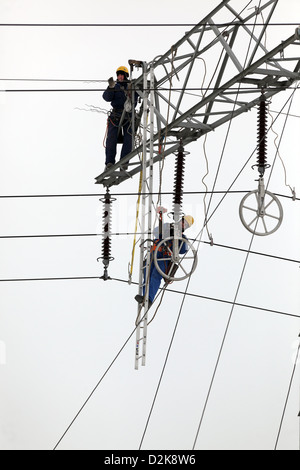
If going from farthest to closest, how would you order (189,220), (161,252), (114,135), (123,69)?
(114,135)
(123,69)
(161,252)
(189,220)

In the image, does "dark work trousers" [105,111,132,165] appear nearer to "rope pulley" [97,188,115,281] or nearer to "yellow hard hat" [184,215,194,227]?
"rope pulley" [97,188,115,281]

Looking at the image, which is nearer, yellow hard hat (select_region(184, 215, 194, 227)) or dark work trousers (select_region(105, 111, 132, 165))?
yellow hard hat (select_region(184, 215, 194, 227))

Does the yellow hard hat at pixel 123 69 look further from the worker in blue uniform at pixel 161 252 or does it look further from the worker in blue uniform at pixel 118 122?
the worker in blue uniform at pixel 161 252

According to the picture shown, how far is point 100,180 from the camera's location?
11.5 m

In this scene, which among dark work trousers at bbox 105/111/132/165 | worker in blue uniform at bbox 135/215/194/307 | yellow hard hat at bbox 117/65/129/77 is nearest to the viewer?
worker in blue uniform at bbox 135/215/194/307

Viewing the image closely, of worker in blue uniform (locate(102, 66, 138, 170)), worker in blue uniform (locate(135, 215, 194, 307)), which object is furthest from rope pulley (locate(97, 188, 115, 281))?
worker in blue uniform (locate(135, 215, 194, 307))

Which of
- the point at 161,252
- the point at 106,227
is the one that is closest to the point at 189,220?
the point at 161,252

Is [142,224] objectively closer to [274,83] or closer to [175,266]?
[175,266]

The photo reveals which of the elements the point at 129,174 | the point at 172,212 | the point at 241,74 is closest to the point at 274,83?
the point at 241,74

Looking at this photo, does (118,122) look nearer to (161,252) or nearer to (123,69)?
(123,69)

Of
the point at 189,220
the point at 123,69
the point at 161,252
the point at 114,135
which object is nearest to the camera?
the point at 189,220

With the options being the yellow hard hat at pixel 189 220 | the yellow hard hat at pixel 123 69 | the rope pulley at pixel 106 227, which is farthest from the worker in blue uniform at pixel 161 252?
the yellow hard hat at pixel 123 69

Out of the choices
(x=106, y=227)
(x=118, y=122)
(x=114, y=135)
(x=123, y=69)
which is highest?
(x=123, y=69)

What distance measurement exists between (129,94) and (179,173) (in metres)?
1.85
